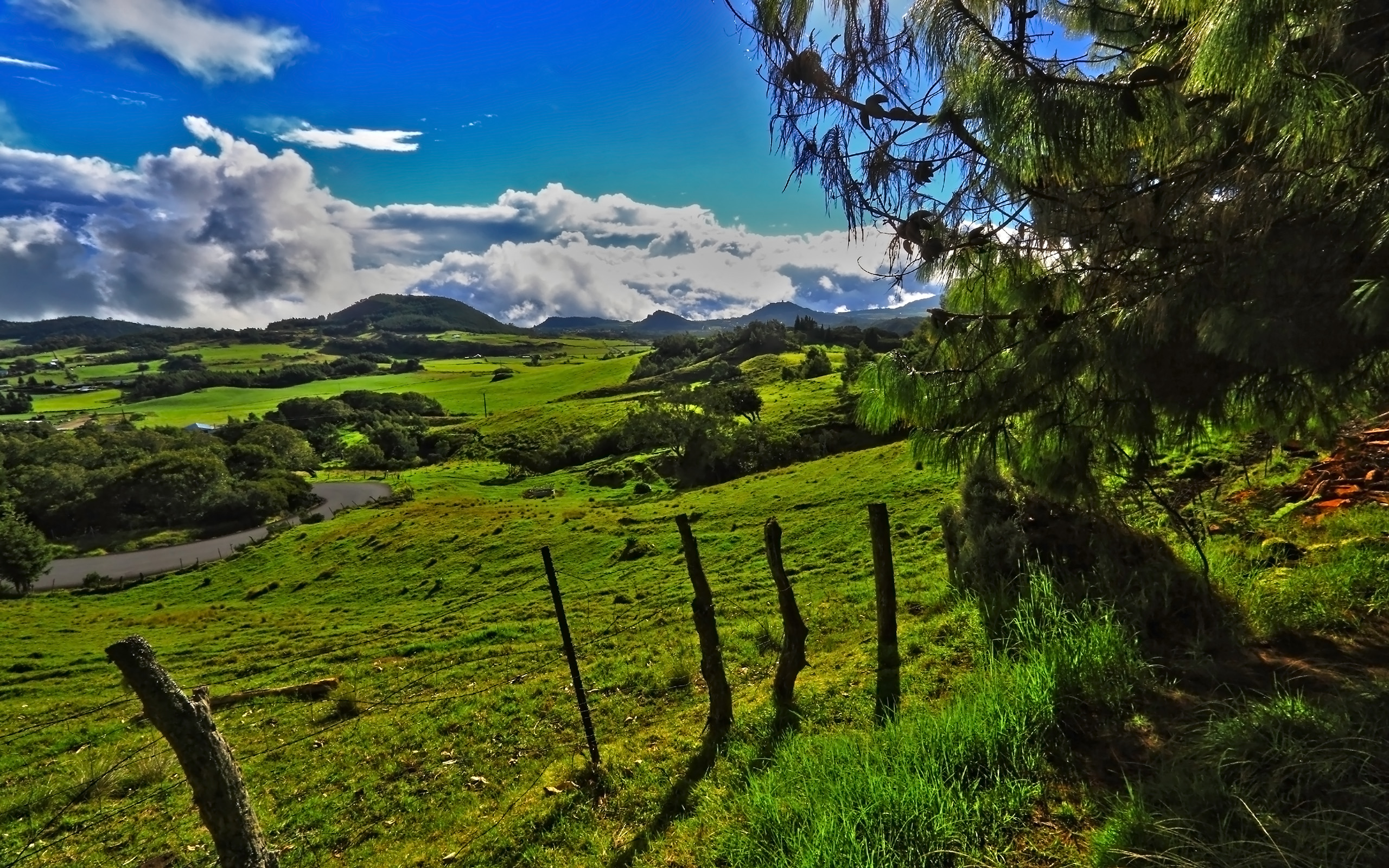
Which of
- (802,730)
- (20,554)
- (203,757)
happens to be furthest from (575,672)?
(20,554)

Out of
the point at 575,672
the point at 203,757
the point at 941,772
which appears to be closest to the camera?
the point at 203,757

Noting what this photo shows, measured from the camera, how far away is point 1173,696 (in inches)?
190

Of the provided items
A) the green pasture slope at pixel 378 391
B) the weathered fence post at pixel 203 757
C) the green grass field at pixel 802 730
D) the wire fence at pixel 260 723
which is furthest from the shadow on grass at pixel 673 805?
the green pasture slope at pixel 378 391

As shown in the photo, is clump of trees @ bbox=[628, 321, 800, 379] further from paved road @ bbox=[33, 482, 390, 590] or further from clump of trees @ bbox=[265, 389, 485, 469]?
paved road @ bbox=[33, 482, 390, 590]

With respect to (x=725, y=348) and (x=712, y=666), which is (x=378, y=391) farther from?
(x=712, y=666)

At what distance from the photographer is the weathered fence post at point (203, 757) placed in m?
3.92

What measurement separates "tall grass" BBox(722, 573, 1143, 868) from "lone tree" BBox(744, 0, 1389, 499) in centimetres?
176

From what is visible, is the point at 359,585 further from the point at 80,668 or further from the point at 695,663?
the point at 695,663

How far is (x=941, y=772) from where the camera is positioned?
4.26m

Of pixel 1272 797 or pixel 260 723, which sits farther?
pixel 260 723

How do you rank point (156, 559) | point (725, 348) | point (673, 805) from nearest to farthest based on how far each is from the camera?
point (673, 805) < point (156, 559) < point (725, 348)

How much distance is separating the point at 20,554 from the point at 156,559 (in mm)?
11586

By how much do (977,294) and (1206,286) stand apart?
5.82ft

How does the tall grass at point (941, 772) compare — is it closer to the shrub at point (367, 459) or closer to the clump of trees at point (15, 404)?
the shrub at point (367, 459)
